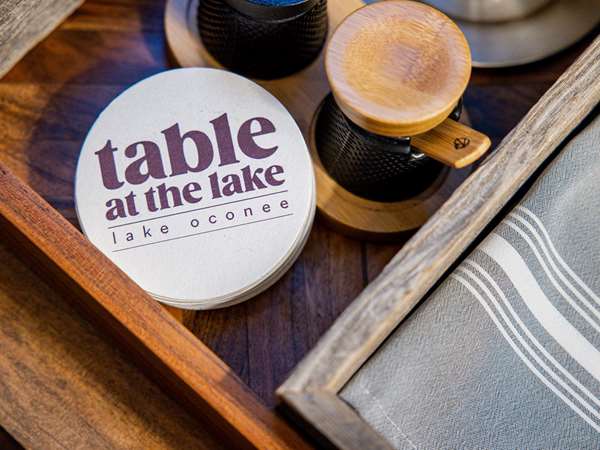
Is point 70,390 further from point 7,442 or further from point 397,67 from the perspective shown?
point 397,67

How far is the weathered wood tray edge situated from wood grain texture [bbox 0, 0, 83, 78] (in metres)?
0.33

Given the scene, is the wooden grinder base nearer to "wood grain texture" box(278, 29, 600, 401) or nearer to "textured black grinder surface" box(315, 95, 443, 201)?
"textured black grinder surface" box(315, 95, 443, 201)

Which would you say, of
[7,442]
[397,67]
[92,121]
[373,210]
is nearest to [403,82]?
[397,67]

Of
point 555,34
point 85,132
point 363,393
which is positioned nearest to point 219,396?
point 363,393

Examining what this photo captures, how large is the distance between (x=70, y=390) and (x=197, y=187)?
0.56 feet

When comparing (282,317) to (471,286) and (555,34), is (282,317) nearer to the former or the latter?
(471,286)

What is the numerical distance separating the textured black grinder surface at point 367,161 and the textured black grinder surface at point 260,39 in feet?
0.15

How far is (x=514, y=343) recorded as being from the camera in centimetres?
50

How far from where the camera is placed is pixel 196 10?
0.65m

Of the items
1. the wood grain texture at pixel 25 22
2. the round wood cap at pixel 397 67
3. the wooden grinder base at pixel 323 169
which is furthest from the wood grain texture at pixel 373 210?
the wood grain texture at pixel 25 22

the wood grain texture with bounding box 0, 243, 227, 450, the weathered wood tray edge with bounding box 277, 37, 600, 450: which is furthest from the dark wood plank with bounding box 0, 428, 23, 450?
the weathered wood tray edge with bounding box 277, 37, 600, 450

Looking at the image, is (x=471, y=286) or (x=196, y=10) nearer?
(x=471, y=286)

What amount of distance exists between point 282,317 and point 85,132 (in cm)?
21

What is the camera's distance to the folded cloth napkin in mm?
480
